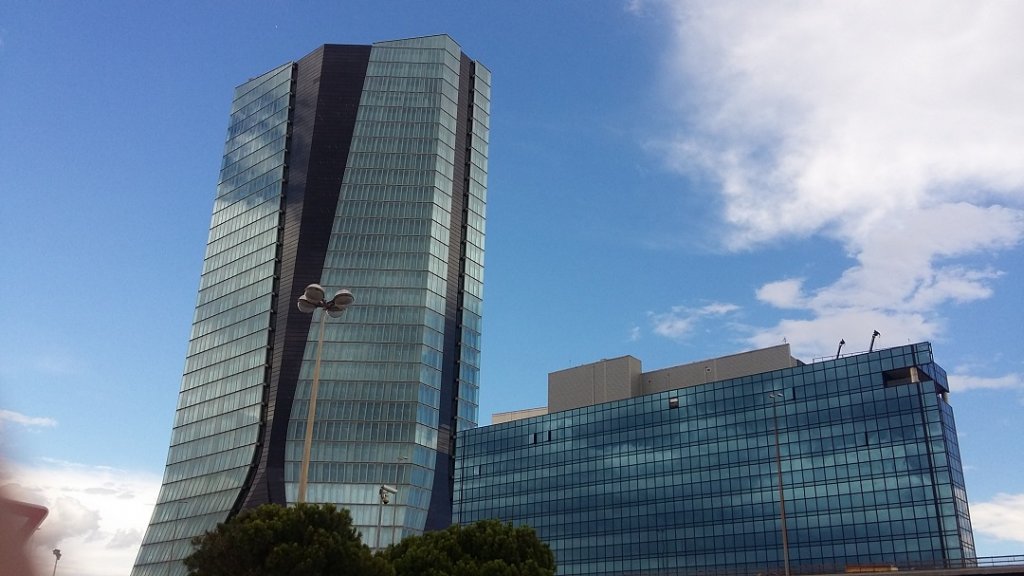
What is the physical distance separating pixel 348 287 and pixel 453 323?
726 inches

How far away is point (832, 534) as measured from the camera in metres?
107

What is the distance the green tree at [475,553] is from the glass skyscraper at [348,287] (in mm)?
74075

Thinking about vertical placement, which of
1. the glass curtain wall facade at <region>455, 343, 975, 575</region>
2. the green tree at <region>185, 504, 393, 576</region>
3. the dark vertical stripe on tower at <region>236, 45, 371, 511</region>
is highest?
the dark vertical stripe on tower at <region>236, 45, 371, 511</region>

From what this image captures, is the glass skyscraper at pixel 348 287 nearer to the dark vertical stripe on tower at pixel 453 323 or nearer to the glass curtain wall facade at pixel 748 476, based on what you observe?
the dark vertical stripe on tower at pixel 453 323

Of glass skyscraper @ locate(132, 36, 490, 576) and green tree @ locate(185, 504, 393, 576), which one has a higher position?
glass skyscraper @ locate(132, 36, 490, 576)

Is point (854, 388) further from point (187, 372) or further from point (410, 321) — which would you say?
point (187, 372)

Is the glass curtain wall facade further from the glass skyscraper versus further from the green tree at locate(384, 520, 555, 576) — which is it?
the green tree at locate(384, 520, 555, 576)

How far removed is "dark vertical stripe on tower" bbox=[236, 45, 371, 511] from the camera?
132125 millimetres

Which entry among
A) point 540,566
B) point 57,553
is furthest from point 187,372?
point 57,553

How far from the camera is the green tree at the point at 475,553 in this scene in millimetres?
48531

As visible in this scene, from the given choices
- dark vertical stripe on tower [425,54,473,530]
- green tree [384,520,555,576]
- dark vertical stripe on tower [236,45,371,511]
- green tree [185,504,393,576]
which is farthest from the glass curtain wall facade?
green tree [185,504,393,576]

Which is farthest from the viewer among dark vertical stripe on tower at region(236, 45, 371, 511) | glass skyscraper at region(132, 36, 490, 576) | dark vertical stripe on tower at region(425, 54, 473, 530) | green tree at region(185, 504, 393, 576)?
dark vertical stripe on tower at region(425, 54, 473, 530)

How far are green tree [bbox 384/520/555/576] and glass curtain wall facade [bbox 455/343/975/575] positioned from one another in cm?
6368

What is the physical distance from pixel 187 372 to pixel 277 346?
964 inches
